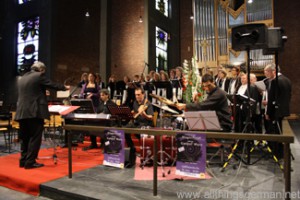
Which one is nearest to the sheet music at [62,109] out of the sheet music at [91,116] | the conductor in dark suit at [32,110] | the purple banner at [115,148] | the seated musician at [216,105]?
the conductor in dark suit at [32,110]

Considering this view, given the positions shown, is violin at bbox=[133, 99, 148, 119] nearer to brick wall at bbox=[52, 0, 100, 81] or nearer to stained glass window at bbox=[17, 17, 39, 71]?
brick wall at bbox=[52, 0, 100, 81]

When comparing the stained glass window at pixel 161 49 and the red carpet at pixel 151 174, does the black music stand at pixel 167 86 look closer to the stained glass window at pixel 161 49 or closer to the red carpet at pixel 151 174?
the red carpet at pixel 151 174

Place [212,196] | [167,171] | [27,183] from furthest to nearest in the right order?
[167,171] < [27,183] < [212,196]

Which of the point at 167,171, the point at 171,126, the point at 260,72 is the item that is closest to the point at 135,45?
the point at 260,72

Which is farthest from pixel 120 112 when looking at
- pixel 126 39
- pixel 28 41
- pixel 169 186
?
pixel 28 41

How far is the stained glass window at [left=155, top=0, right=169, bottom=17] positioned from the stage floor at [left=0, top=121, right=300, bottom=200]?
1162cm

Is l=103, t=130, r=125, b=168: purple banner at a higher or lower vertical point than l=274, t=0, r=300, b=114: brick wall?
lower

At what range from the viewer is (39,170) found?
4.16 m

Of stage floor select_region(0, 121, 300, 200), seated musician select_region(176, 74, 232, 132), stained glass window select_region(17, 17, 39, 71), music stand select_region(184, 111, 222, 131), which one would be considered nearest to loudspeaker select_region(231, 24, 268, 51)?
seated musician select_region(176, 74, 232, 132)

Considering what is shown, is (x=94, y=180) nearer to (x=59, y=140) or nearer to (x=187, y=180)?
(x=187, y=180)

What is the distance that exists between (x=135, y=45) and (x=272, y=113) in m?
9.13

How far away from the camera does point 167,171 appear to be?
4055 millimetres

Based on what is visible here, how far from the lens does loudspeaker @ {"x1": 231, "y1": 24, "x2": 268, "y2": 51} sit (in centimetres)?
382

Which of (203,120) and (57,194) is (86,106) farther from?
(203,120)
